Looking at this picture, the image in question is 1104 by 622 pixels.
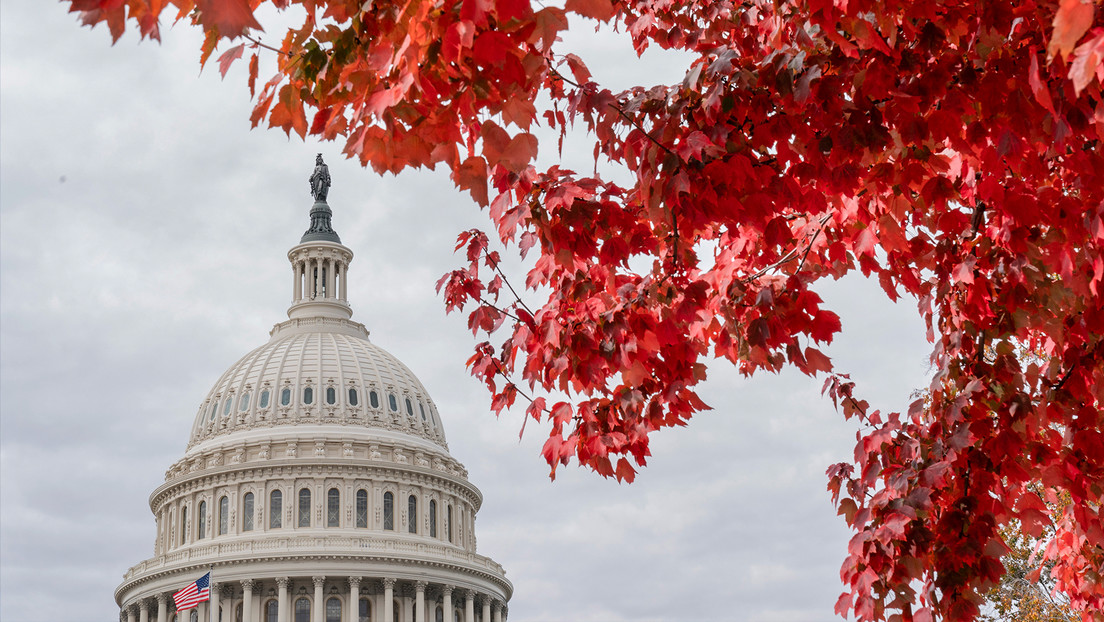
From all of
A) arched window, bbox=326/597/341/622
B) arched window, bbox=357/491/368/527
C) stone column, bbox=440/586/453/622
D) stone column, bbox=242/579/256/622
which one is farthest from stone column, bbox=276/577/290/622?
stone column, bbox=440/586/453/622

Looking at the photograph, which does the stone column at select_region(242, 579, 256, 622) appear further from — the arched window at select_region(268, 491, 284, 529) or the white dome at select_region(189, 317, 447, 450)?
the white dome at select_region(189, 317, 447, 450)

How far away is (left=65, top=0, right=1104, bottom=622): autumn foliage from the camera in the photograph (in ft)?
18.0

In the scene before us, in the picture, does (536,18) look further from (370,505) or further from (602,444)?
(370,505)

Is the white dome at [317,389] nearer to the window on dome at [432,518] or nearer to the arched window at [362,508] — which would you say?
the arched window at [362,508]

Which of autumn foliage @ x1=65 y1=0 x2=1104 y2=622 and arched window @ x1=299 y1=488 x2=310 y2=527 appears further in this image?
arched window @ x1=299 y1=488 x2=310 y2=527

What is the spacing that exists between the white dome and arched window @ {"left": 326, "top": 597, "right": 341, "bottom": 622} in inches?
553

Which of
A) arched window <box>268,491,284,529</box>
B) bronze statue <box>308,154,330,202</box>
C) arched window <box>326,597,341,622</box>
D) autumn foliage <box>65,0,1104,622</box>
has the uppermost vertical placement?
bronze statue <box>308,154,330,202</box>

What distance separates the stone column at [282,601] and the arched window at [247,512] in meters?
6.61

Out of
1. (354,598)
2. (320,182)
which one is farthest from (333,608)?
(320,182)

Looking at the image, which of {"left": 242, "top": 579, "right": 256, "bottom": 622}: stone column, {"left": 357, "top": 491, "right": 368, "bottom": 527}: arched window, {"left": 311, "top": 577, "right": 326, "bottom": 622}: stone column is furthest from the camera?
{"left": 357, "top": 491, "right": 368, "bottom": 527}: arched window

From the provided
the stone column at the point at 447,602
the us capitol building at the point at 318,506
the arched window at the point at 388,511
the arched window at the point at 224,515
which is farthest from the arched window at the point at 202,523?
the stone column at the point at 447,602

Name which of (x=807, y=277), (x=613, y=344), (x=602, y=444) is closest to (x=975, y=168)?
(x=807, y=277)

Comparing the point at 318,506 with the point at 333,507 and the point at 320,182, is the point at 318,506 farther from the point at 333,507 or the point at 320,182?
the point at 320,182

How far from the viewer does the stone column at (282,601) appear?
83625 mm
